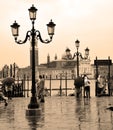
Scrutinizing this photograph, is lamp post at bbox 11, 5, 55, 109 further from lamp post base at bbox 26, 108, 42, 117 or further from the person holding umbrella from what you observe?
the person holding umbrella

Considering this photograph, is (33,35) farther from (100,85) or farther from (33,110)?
(100,85)

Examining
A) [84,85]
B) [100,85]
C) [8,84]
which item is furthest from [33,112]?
[100,85]

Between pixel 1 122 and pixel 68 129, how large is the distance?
10.4 feet

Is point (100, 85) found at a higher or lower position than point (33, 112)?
higher

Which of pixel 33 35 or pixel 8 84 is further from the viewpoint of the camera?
pixel 8 84

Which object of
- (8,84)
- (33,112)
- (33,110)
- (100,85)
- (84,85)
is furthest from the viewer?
(100,85)

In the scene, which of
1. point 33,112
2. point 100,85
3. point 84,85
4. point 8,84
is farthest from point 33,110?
point 100,85

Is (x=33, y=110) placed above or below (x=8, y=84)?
below

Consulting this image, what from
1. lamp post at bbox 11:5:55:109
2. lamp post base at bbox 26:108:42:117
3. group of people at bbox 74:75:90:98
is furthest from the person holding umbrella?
lamp post base at bbox 26:108:42:117

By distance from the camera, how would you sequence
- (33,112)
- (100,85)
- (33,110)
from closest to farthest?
(33,112), (33,110), (100,85)

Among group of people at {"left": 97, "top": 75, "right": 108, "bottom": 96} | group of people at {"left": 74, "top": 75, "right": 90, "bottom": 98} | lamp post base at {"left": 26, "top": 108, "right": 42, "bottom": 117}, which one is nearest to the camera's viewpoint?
lamp post base at {"left": 26, "top": 108, "right": 42, "bottom": 117}

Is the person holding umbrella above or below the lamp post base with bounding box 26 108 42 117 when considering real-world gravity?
above

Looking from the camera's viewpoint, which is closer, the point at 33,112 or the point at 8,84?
the point at 33,112

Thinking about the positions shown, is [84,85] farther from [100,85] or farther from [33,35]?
[33,35]
